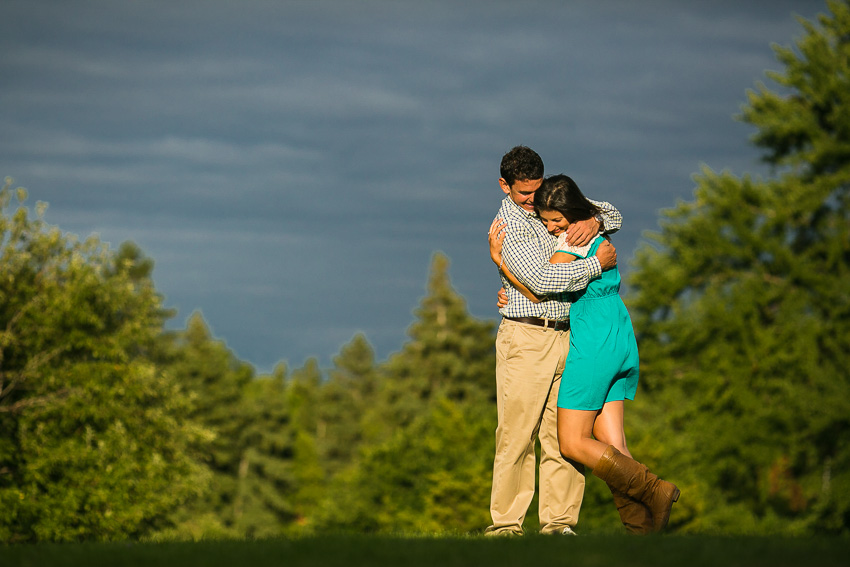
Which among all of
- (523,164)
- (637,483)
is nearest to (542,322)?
(523,164)

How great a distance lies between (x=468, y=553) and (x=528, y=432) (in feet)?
6.26

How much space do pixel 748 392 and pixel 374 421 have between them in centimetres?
3368

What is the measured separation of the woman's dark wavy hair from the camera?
695cm

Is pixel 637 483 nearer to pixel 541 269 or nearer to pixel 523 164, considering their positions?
pixel 541 269

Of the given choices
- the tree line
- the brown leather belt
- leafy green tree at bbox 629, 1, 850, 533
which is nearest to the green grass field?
the brown leather belt

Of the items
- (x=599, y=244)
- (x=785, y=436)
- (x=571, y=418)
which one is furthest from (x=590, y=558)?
(x=785, y=436)

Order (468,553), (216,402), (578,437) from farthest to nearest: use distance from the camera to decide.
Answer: (216,402) → (578,437) → (468,553)

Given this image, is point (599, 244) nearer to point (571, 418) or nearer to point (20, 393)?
point (571, 418)

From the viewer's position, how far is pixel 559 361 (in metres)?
6.92

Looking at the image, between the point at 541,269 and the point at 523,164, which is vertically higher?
the point at 523,164

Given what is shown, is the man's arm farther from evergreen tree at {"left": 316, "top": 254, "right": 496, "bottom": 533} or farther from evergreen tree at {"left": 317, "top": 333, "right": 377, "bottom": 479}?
evergreen tree at {"left": 317, "top": 333, "right": 377, "bottom": 479}

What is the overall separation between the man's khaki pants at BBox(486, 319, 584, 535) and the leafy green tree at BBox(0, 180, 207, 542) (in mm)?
18282

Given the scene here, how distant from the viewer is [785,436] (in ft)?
106

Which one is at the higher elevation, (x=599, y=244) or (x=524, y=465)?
(x=599, y=244)
